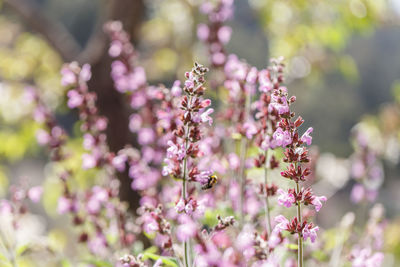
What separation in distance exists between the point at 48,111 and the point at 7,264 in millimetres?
581

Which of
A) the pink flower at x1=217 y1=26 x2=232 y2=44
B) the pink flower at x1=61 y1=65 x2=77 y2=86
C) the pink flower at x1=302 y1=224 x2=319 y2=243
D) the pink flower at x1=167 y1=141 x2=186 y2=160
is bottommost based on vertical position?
the pink flower at x1=302 y1=224 x2=319 y2=243

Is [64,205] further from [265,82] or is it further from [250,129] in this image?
[265,82]

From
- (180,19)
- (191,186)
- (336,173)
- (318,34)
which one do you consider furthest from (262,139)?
(180,19)

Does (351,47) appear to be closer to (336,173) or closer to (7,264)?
(336,173)

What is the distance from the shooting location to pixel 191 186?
1368mm

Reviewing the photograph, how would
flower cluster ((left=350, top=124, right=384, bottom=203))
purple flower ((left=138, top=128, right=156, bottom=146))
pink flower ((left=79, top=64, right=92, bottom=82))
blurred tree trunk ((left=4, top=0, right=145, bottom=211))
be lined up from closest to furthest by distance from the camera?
1. pink flower ((left=79, top=64, right=92, bottom=82))
2. purple flower ((left=138, top=128, right=156, bottom=146))
3. flower cluster ((left=350, top=124, right=384, bottom=203))
4. blurred tree trunk ((left=4, top=0, right=145, bottom=211))

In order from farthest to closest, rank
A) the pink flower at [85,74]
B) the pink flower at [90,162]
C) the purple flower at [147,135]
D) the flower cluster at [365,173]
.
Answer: the flower cluster at [365,173]
the purple flower at [147,135]
the pink flower at [90,162]
the pink flower at [85,74]

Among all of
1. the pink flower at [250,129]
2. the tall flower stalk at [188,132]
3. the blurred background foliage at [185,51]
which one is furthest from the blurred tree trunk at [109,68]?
the tall flower stalk at [188,132]

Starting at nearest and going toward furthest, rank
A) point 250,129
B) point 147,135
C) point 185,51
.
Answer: point 250,129, point 147,135, point 185,51

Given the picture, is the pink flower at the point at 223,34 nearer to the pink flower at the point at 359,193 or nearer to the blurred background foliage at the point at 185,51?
the blurred background foliage at the point at 185,51

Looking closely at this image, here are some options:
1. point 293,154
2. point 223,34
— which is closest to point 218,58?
point 223,34

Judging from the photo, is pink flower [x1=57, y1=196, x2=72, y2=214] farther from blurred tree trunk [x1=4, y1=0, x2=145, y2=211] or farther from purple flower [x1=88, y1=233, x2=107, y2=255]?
blurred tree trunk [x1=4, y1=0, x2=145, y2=211]

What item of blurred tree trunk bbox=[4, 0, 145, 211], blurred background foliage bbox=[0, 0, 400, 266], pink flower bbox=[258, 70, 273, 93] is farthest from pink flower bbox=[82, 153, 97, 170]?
blurred tree trunk bbox=[4, 0, 145, 211]

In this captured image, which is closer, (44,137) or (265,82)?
(265,82)
